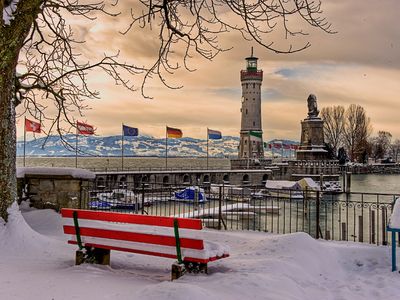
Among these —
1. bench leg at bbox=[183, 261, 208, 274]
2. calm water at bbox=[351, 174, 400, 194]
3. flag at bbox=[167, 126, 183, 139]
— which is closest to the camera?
bench leg at bbox=[183, 261, 208, 274]

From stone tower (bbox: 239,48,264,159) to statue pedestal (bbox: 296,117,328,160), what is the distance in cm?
1213

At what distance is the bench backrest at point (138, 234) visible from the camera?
591cm

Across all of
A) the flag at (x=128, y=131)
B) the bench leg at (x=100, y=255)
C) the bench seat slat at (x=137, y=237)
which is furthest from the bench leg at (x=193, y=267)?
the flag at (x=128, y=131)

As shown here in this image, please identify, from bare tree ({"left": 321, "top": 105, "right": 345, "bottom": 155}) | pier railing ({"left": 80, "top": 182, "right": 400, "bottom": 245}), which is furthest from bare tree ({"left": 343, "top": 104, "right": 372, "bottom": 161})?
pier railing ({"left": 80, "top": 182, "right": 400, "bottom": 245})

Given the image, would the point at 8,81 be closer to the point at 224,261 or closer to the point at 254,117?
the point at 224,261

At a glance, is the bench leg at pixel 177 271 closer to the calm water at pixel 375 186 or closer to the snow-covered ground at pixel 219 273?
the snow-covered ground at pixel 219 273

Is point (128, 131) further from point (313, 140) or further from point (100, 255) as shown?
point (100, 255)

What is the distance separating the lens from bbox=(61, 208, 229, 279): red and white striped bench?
233 inches

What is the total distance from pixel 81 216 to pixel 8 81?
312cm

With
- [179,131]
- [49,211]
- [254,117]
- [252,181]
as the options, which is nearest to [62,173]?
[49,211]

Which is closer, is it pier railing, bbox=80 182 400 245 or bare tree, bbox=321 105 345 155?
pier railing, bbox=80 182 400 245

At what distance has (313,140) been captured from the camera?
260 feet

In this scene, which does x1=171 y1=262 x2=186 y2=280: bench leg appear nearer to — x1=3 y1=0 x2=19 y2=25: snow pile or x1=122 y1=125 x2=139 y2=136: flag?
x1=3 y1=0 x2=19 y2=25: snow pile

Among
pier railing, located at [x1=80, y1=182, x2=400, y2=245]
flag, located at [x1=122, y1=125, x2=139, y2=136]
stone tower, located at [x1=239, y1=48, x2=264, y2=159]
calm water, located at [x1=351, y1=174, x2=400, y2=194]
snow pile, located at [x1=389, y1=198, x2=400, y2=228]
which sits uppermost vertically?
stone tower, located at [x1=239, y1=48, x2=264, y2=159]
